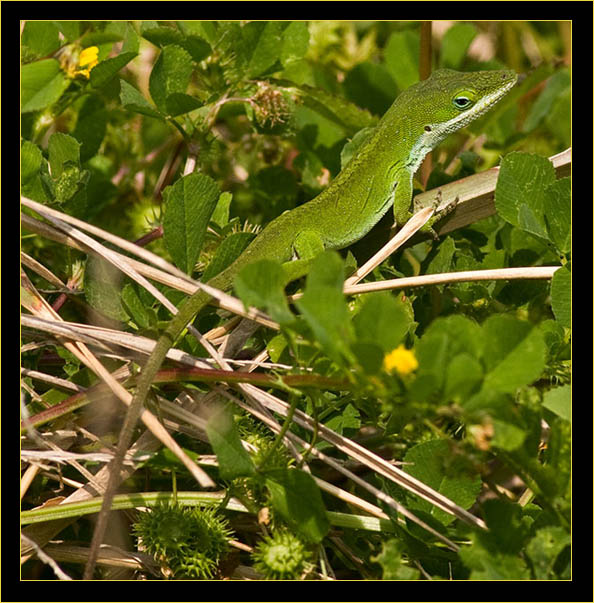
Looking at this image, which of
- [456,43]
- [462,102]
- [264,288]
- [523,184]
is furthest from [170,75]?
[456,43]

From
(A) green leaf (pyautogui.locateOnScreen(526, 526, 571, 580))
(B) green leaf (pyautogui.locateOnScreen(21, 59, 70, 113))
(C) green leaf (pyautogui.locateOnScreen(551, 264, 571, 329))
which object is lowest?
(A) green leaf (pyautogui.locateOnScreen(526, 526, 571, 580))

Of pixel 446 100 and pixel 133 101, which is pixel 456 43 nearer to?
pixel 446 100

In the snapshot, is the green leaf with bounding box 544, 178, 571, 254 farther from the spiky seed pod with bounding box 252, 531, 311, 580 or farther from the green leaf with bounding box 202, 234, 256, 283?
the spiky seed pod with bounding box 252, 531, 311, 580

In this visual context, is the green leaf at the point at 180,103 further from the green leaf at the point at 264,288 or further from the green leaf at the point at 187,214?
the green leaf at the point at 264,288

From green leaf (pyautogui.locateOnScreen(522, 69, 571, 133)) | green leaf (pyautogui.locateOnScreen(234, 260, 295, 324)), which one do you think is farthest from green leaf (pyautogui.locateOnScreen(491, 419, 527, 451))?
green leaf (pyautogui.locateOnScreen(522, 69, 571, 133))

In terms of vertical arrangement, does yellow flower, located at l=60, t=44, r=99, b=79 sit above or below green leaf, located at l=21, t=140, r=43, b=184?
above

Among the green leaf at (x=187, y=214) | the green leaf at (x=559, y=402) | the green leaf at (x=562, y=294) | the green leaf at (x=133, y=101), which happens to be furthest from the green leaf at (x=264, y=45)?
the green leaf at (x=559, y=402)

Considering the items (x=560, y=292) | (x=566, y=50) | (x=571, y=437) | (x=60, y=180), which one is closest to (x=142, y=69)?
(x=60, y=180)
